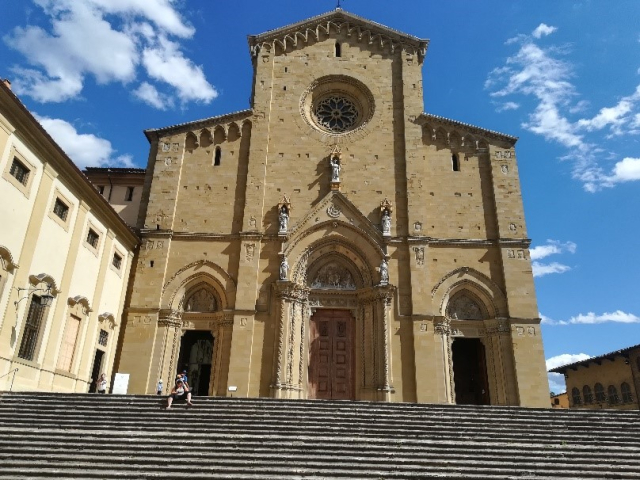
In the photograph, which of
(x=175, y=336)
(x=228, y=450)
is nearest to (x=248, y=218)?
(x=175, y=336)

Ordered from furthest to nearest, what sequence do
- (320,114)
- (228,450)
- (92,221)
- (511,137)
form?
(320,114) → (511,137) → (92,221) → (228,450)

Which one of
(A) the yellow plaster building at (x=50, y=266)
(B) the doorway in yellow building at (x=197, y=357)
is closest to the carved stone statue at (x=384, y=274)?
(B) the doorway in yellow building at (x=197, y=357)

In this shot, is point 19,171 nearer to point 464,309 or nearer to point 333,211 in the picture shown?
point 333,211

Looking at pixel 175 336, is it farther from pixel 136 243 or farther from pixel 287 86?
pixel 287 86

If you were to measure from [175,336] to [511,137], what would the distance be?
17.9 metres

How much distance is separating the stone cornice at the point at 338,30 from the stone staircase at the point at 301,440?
1866 centimetres

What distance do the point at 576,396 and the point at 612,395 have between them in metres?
5.01

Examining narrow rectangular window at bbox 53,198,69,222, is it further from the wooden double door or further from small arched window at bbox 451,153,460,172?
small arched window at bbox 451,153,460,172

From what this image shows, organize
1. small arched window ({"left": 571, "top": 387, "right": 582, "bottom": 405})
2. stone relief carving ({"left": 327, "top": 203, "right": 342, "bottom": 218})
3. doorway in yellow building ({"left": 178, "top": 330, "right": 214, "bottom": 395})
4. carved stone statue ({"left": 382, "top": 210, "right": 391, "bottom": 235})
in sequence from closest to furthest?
carved stone statue ({"left": 382, "top": 210, "right": 391, "bottom": 235})
doorway in yellow building ({"left": 178, "top": 330, "right": 214, "bottom": 395})
stone relief carving ({"left": 327, "top": 203, "right": 342, "bottom": 218})
small arched window ({"left": 571, "top": 387, "right": 582, "bottom": 405})

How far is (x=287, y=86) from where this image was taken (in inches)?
999

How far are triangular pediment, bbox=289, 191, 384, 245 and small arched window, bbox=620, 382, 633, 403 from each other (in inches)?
771

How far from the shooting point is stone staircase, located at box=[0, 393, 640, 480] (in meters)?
10.6

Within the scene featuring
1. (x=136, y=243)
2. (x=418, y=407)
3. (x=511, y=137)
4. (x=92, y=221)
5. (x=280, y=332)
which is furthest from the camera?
(x=511, y=137)

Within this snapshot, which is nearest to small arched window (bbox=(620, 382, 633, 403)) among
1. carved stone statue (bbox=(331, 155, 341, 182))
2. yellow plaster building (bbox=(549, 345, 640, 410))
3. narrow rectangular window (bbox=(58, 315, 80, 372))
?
yellow plaster building (bbox=(549, 345, 640, 410))
